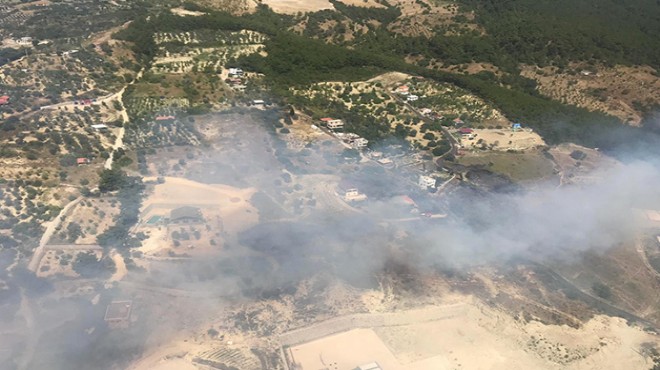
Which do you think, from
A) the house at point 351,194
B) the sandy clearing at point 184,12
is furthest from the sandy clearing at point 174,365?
the sandy clearing at point 184,12

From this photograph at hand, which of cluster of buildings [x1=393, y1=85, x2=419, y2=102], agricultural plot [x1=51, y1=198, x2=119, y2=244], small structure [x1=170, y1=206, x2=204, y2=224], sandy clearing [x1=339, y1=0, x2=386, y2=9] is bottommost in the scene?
agricultural plot [x1=51, y1=198, x2=119, y2=244]

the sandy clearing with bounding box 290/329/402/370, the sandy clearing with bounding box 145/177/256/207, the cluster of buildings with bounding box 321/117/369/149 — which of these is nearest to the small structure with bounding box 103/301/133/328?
the sandy clearing with bounding box 290/329/402/370

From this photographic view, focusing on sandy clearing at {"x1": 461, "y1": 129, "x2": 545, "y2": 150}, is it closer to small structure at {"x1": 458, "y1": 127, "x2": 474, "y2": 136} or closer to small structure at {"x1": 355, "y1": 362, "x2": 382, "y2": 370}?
small structure at {"x1": 458, "y1": 127, "x2": 474, "y2": 136}

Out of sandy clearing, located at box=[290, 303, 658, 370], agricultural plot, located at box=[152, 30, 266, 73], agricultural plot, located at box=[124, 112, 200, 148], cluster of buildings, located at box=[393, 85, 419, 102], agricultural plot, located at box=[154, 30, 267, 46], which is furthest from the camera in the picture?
agricultural plot, located at box=[154, 30, 267, 46]

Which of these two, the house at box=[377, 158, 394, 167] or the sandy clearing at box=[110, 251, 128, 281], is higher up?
the house at box=[377, 158, 394, 167]

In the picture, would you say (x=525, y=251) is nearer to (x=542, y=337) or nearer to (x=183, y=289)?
(x=542, y=337)

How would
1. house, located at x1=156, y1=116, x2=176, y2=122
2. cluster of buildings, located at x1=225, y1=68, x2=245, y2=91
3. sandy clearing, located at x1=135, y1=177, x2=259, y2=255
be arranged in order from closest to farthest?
sandy clearing, located at x1=135, y1=177, x2=259, y2=255, house, located at x1=156, y1=116, x2=176, y2=122, cluster of buildings, located at x1=225, y1=68, x2=245, y2=91

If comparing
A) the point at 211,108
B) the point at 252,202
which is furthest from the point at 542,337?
the point at 211,108
